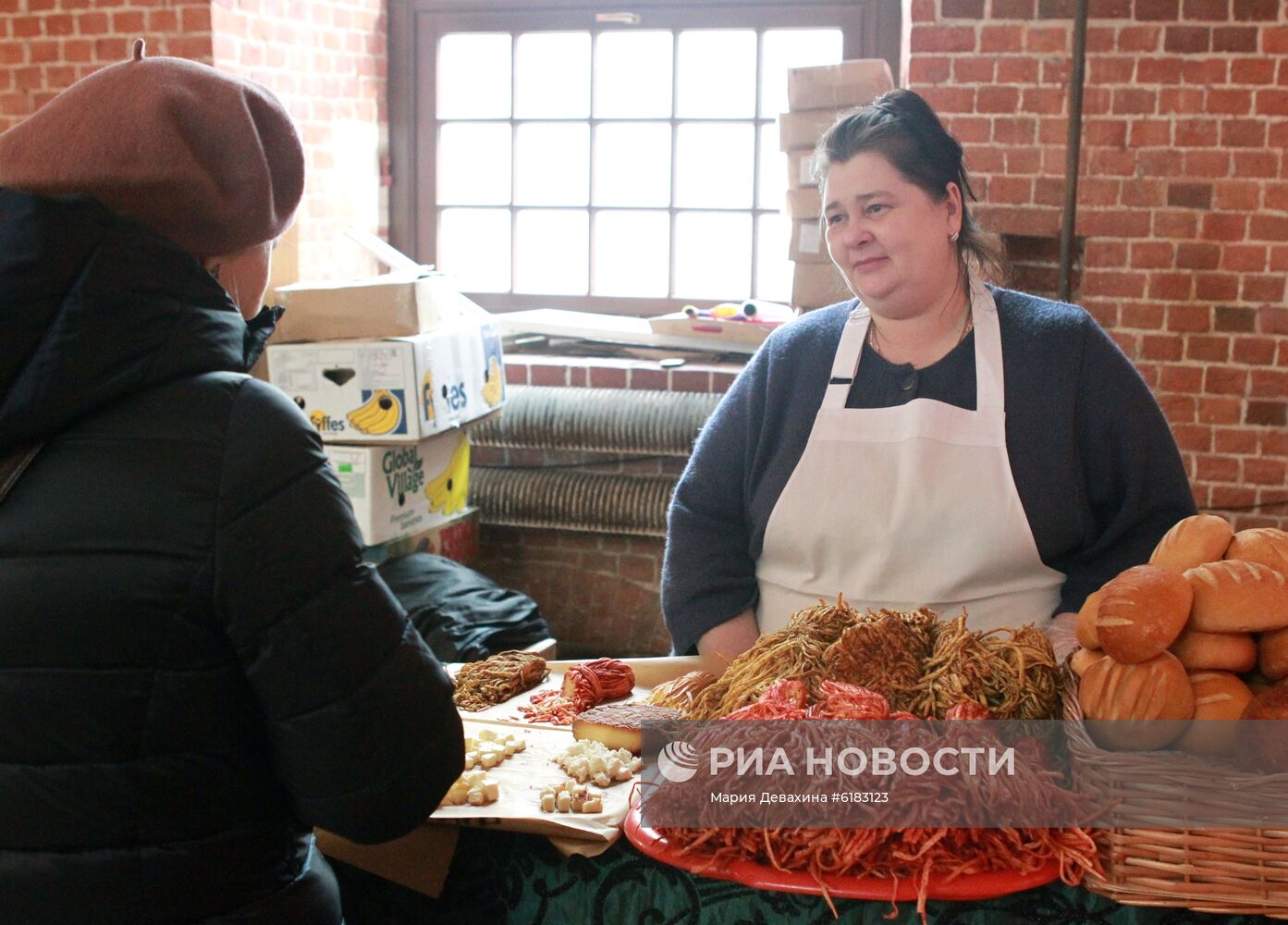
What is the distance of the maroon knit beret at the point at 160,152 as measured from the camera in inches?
45.5

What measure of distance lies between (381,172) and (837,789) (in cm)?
399

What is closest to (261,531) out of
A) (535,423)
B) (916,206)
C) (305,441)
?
(305,441)

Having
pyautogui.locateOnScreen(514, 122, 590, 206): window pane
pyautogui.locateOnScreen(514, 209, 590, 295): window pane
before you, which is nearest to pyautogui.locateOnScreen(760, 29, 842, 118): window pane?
pyautogui.locateOnScreen(514, 122, 590, 206): window pane

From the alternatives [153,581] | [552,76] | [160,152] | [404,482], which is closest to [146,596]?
[153,581]

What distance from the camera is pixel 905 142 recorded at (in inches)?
85.4

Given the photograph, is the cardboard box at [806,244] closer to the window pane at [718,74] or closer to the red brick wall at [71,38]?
the window pane at [718,74]

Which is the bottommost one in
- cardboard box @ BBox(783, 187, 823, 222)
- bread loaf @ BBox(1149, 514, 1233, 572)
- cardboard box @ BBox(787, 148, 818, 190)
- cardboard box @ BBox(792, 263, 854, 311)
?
bread loaf @ BBox(1149, 514, 1233, 572)

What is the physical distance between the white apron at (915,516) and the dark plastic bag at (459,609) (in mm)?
1491

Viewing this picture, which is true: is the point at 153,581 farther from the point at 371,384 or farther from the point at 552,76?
the point at 552,76

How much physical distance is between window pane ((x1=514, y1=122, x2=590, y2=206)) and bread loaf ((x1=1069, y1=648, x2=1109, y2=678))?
11.8ft

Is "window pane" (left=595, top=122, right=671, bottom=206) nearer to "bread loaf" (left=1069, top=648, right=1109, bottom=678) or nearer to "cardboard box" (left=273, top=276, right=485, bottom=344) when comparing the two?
"cardboard box" (left=273, top=276, right=485, bottom=344)

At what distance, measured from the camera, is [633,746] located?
1.60 m

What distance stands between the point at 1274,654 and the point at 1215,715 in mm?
92

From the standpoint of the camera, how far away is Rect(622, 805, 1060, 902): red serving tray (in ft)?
4.18
